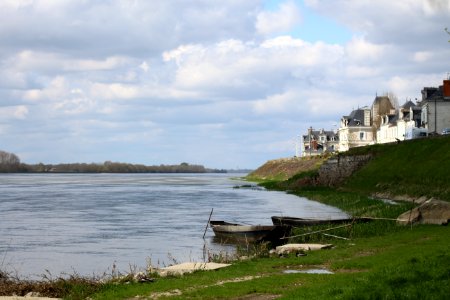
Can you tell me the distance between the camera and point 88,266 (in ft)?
99.7

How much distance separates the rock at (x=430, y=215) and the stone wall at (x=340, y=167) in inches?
2106

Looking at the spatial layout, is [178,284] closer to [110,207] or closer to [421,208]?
[421,208]

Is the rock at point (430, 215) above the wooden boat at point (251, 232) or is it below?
above

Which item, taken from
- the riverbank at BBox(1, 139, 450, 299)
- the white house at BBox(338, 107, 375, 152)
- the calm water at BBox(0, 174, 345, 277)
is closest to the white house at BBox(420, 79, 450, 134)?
the calm water at BBox(0, 174, 345, 277)

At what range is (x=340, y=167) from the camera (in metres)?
92.9

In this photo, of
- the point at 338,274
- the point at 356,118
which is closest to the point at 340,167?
the point at 338,274

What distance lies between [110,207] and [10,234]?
25.6 m

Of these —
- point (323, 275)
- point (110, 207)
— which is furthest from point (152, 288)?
point (110, 207)

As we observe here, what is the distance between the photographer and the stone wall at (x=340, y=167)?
297ft

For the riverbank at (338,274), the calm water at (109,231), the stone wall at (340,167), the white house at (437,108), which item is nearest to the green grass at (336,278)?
the riverbank at (338,274)

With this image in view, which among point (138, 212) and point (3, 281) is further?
point (138, 212)

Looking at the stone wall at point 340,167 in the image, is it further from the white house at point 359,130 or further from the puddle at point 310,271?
the white house at point 359,130

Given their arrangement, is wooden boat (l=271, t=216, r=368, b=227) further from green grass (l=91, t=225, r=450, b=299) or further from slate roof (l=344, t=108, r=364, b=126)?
slate roof (l=344, t=108, r=364, b=126)

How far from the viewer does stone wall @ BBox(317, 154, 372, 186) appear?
297 feet
